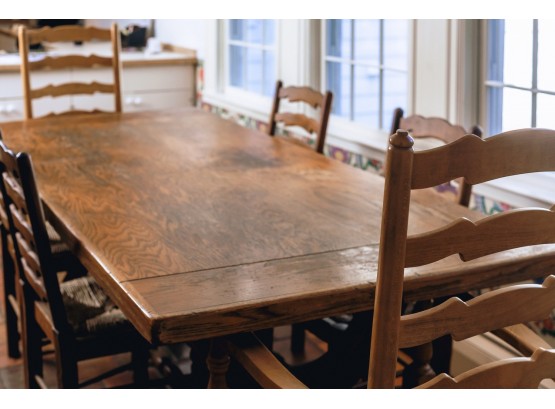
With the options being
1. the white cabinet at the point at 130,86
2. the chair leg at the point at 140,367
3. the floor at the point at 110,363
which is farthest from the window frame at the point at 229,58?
the chair leg at the point at 140,367

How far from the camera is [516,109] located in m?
2.89

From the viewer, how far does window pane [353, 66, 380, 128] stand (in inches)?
149

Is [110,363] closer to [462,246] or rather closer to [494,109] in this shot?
[494,109]

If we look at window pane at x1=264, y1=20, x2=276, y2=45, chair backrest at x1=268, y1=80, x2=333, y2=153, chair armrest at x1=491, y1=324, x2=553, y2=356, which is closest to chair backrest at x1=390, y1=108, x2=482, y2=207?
chair backrest at x1=268, y1=80, x2=333, y2=153

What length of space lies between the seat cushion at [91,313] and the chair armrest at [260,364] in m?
0.60

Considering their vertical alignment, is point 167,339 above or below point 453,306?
below

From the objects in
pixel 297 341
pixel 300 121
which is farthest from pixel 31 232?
pixel 300 121

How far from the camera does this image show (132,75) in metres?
5.41

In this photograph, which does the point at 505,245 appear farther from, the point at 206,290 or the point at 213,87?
the point at 213,87

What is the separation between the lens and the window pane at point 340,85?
3.97 meters

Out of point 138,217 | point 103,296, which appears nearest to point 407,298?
point 138,217

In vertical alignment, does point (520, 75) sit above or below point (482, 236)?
above

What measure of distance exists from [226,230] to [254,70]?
9.34 ft

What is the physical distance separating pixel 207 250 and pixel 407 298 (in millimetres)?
483
